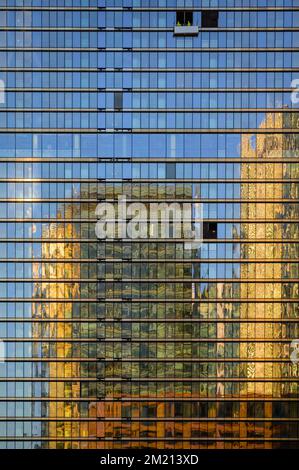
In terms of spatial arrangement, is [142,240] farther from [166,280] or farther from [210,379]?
[210,379]

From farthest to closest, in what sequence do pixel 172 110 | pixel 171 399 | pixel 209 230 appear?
pixel 171 399 → pixel 209 230 → pixel 172 110

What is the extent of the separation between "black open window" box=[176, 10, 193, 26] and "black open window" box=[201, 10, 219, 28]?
3.10 ft

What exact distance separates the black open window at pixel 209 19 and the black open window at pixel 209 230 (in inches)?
612

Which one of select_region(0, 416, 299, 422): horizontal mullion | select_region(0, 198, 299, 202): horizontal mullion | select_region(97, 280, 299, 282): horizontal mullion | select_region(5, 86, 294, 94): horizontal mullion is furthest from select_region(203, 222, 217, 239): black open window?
select_region(0, 416, 299, 422): horizontal mullion

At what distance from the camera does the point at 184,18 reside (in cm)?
4103

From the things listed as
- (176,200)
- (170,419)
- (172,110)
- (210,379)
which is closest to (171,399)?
(170,419)

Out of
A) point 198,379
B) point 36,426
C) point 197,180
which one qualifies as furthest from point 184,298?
point 36,426

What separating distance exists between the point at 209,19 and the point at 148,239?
17.9 meters

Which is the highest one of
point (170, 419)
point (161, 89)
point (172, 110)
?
point (161, 89)

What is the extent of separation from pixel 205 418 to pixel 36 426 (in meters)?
13.5

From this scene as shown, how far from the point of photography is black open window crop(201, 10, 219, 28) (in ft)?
135

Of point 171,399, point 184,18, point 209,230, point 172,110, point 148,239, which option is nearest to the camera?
point 184,18

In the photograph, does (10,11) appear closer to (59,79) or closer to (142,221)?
(59,79)

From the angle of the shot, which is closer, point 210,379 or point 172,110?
point 172,110
